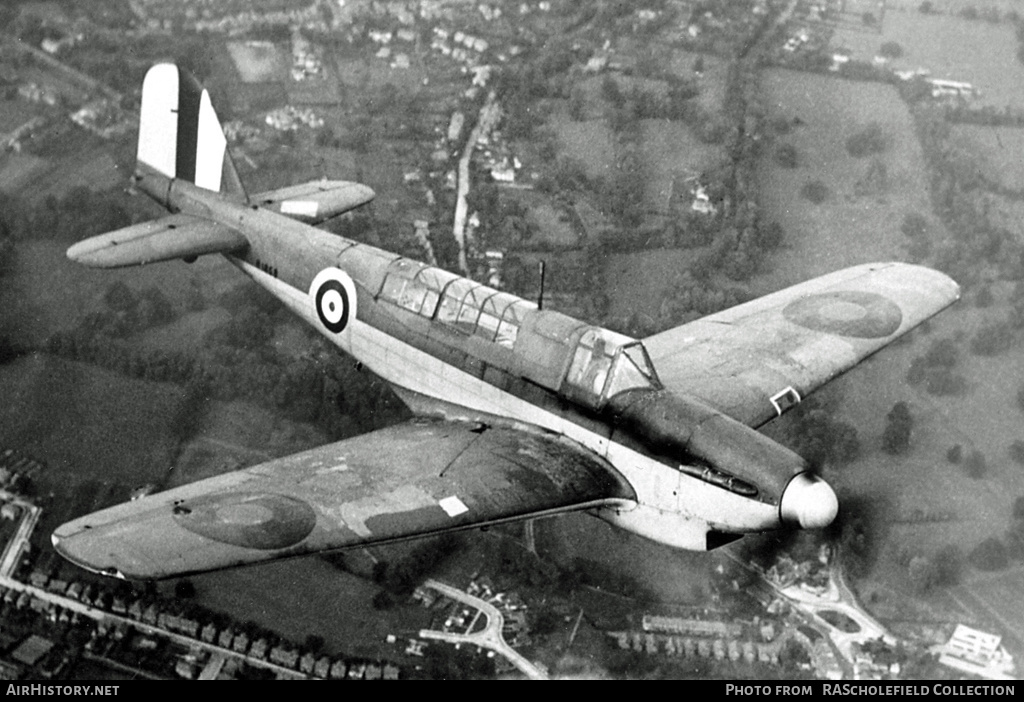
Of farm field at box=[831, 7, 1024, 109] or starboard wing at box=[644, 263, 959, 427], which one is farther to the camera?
farm field at box=[831, 7, 1024, 109]

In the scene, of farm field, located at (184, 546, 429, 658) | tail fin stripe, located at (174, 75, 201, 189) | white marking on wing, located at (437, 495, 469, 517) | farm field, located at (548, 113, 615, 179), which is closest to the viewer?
white marking on wing, located at (437, 495, 469, 517)

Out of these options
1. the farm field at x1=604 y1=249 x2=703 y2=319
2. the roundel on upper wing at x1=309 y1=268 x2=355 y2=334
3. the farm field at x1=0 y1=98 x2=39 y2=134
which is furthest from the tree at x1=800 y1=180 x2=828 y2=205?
the farm field at x1=0 y1=98 x2=39 y2=134

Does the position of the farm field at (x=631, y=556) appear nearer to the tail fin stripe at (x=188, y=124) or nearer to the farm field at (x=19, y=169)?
the tail fin stripe at (x=188, y=124)

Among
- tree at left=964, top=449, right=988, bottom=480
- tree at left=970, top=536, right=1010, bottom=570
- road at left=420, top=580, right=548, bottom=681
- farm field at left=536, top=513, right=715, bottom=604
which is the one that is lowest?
road at left=420, top=580, right=548, bottom=681

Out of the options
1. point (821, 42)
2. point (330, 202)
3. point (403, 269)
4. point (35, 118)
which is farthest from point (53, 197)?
point (821, 42)

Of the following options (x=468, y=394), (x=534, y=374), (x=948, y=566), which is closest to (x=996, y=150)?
(x=948, y=566)

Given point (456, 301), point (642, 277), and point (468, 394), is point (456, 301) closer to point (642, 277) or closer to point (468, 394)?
point (468, 394)

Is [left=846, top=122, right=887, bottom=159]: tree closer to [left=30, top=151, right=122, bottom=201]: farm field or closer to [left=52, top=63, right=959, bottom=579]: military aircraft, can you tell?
[left=52, top=63, right=959, bottom=579]: military aircraft

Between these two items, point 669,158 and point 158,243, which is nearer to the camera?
point 158,243
